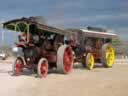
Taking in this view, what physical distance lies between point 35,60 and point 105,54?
6.71 meters

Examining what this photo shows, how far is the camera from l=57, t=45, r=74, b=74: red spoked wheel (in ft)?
60.5

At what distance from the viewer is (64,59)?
744 inches

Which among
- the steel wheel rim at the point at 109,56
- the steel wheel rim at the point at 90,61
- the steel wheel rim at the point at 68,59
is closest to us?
the steel wheel rim at the point at 68,59

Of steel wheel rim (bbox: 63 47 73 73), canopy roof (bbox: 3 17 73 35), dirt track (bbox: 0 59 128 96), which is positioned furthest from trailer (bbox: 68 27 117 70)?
dirt track (bbox: 0 59 128 96)

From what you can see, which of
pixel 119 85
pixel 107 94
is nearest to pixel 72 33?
pixel 119 85

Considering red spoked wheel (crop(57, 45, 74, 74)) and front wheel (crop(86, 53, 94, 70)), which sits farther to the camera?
front wheel (crop(86, 53, 94, 70))

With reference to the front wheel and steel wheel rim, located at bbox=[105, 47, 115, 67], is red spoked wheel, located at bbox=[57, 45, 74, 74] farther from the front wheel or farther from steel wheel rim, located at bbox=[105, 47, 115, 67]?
steel wheel rim, located at bbox=[105, 47, 115, 67]

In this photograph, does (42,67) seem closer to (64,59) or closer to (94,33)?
(64,59)

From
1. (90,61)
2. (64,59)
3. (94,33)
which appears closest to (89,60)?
(90,61)

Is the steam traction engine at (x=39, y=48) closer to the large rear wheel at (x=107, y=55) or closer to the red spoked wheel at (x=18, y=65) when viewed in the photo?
the red spoked wheel at (x=18, y=65)

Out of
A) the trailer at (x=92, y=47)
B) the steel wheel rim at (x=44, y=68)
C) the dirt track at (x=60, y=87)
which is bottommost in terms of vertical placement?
the dirt track at (x=60, y=87)

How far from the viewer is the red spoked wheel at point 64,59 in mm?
18438

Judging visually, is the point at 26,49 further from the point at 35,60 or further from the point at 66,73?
the point at 66,73

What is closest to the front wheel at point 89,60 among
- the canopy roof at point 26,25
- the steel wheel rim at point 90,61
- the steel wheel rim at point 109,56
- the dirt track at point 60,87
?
the steel wheel rim at point 90,61
